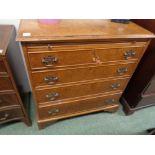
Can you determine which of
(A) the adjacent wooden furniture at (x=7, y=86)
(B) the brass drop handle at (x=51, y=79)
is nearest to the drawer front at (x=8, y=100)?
(A) the adjacent wooden furniture at (x=7, y=86)

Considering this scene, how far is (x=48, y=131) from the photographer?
1.41 meters

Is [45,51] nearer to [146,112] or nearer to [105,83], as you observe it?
[105,83]

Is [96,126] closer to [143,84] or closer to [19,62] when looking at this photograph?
[143,84]

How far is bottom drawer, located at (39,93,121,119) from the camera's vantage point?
4.11 feet

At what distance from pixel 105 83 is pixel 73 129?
61cm

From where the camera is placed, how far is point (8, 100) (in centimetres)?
108

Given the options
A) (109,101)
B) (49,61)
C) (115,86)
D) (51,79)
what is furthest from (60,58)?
(109,101)

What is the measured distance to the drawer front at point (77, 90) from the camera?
110 cm

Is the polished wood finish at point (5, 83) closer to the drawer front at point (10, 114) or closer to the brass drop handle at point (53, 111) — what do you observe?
the drawer front at point (10, 114)

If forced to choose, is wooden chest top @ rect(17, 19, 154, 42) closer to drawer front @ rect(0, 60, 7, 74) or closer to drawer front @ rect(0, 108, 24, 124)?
drawer front @ rect(0, 60, 7, 74)

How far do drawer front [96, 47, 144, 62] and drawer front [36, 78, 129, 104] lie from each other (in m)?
0.24

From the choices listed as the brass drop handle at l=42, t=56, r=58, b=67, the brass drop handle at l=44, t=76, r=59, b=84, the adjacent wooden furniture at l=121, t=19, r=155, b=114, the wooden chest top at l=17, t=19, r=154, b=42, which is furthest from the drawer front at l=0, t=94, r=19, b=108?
the adjacent wooden furniture at l=121, t=19, r=155, b=114

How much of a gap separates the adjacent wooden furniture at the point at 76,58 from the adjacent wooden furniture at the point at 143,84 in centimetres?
21
